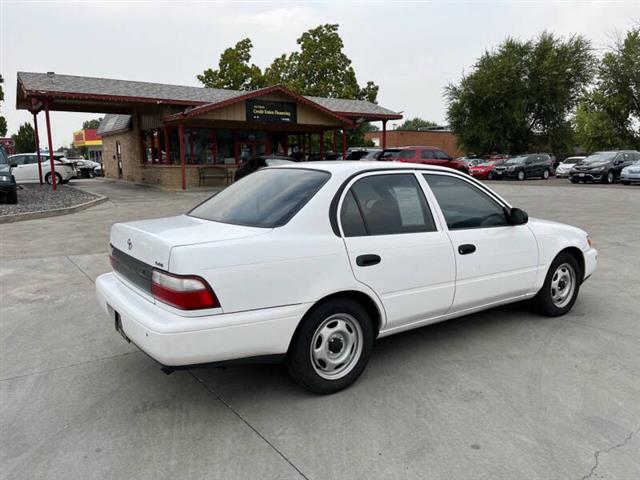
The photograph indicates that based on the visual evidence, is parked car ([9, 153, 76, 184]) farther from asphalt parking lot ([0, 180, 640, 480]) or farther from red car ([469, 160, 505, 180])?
red car ([469, 160, 505, 180])

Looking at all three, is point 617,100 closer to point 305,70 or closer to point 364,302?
point 305,70

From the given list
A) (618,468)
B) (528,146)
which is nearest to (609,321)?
(618,468)

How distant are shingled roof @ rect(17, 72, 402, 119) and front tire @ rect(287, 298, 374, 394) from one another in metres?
19.3

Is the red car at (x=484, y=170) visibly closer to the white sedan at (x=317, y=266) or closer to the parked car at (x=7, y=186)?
the parked car at (x=7, y=186)

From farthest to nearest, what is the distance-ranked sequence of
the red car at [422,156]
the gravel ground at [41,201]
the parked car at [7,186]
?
the red car at [422,156] → the parked car at [7,186] → the gravel ground at [41,201]

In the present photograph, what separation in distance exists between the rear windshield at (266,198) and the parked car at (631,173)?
985 inches

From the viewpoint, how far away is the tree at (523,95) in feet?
132

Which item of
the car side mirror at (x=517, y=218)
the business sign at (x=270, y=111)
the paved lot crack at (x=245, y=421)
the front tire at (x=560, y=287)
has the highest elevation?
the business sign at (x=270, y=111)

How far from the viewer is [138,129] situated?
2639 centimetres

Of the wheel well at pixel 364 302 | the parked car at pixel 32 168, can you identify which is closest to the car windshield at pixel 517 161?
the parked car at pixel 32 168

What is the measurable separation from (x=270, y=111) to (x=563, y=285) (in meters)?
19.3

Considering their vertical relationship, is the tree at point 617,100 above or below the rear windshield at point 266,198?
above

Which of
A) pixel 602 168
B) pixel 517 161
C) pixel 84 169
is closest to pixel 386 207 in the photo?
pixel 602 168

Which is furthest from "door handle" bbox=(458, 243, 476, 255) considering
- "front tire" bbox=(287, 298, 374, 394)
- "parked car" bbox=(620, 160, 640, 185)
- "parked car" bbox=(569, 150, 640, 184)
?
"parked car" bbox=(569, 150, 640, 184)
